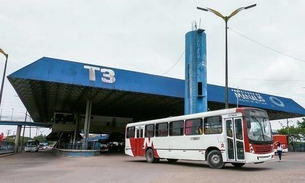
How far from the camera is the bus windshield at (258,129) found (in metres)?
13.7

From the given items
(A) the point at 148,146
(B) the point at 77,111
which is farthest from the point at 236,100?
(B) the point at 77,111

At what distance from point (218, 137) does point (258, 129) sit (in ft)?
6.23

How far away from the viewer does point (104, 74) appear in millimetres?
25391

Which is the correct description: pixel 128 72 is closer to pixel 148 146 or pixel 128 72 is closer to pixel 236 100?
pixel 148 146

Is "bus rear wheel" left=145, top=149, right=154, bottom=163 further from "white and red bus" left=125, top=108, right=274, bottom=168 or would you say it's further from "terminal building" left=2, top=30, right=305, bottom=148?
"terminal building" left=2, top=30, right=305, bottom=148

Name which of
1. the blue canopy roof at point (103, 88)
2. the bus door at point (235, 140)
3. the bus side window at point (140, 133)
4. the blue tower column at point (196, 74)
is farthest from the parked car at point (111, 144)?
the bus door at point (235, 140)

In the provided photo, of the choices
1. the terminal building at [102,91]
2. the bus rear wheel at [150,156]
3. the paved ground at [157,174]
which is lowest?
the paved ground at [157,174]

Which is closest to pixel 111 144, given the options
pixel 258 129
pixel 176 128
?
pixel 176 128

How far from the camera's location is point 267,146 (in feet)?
45.6

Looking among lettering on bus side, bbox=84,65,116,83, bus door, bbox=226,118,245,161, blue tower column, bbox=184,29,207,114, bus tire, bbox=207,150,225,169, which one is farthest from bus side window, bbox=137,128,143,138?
bus door, bbox=226,118,245,161

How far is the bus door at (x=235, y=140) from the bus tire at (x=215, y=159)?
650 mm

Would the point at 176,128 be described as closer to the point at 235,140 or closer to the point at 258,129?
the point at 235,140

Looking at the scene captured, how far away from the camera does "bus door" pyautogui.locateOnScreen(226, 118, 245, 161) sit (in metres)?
13.6

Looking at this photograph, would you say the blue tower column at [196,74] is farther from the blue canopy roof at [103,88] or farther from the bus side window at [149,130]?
the bus side window at [149,130]
